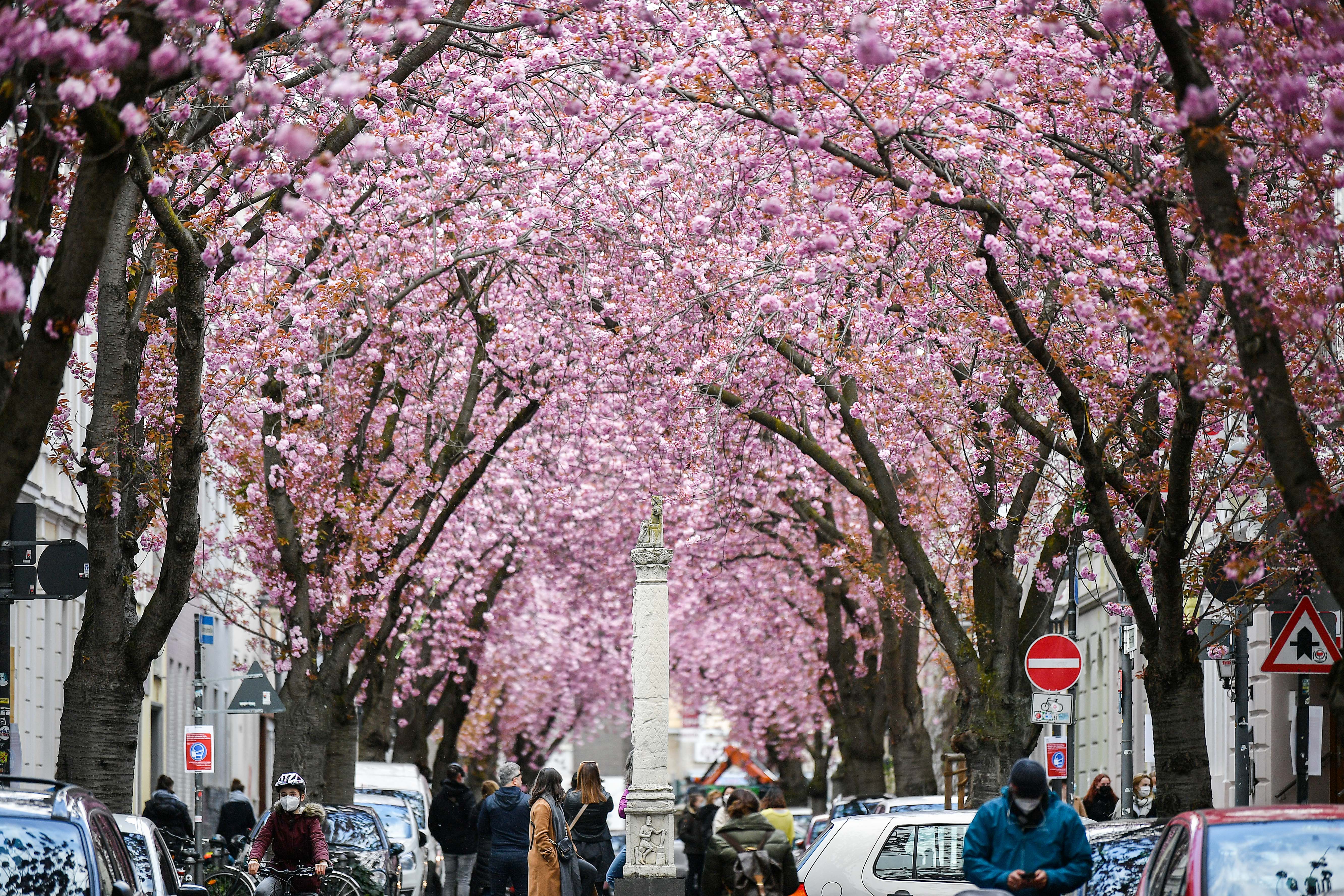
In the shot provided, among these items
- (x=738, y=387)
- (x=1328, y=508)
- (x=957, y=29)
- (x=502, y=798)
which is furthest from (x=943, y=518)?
(x=1328, y=508)

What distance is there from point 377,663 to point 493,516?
322 cm

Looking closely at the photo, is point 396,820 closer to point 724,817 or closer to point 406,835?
point 406,835

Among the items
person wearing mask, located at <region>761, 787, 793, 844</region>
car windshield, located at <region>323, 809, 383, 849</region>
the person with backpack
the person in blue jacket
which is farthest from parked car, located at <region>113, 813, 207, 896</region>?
car windshield, located at <region>323, 809, 383, 849</region>

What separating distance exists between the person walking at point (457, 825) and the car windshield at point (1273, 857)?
17.7 meters

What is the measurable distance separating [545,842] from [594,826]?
2.65 meters

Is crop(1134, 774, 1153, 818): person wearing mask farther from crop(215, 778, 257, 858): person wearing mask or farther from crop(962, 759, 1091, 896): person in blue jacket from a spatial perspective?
crop(962, 759, 1091, 896): person in blue jacket

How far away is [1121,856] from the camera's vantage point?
1206cm

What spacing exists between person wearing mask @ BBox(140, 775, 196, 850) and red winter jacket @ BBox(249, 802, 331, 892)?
7649mm

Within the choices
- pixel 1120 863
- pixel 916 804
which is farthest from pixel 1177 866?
pixel 916 804

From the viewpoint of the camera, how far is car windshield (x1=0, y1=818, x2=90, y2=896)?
8.98 m

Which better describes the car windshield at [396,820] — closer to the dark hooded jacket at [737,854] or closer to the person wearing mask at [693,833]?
the person wearing mask at [693,833]

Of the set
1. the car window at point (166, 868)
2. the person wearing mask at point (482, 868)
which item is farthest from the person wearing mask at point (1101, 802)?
the car window at point (166, 868)

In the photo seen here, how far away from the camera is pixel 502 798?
18.6 meters

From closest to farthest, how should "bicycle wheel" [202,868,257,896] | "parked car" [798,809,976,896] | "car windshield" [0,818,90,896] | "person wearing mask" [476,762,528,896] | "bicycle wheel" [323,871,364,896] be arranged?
"car windshield" [0,818,90,896], "parked car" [798,809,976,896], "bicycle wheel" [202,868,257,896], "person wearing mask" [476,762,528,896], "bicycle wheel" [323,871,364,896]
